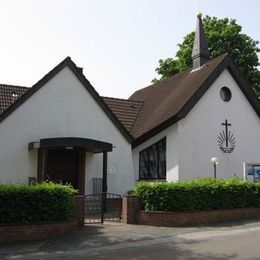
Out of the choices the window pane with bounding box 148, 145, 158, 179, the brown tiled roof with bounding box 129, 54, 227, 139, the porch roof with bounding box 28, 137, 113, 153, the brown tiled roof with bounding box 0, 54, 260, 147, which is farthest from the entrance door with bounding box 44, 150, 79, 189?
the window pane with bounding box 148, 145, 158, 179

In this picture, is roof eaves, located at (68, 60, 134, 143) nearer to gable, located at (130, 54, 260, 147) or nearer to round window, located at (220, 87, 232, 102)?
gable, located at (130, 54, 260, 147)

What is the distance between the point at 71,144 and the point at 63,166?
198 centimetres

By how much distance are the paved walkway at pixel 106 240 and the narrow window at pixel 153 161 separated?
27.8ft

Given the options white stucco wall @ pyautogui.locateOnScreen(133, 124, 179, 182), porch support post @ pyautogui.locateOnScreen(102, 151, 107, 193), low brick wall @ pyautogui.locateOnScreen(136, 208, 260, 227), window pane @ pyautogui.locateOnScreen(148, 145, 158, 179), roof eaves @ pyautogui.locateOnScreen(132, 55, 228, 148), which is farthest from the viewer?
window pane @ pyautogui.locateOnScreen(148, 145, 158, 179)

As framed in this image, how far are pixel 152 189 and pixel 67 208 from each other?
3437 mm

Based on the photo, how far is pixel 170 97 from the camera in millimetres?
25609

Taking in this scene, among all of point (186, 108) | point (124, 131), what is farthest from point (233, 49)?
point (124, 131)

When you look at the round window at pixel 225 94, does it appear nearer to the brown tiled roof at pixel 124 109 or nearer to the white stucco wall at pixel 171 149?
the white stucco wall at pixel 171 149

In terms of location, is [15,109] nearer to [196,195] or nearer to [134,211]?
[134,211]

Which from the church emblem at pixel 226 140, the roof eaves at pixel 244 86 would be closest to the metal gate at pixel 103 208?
the church emblem at pixel 226 140

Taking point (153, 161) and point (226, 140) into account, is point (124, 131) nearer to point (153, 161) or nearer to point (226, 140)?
point (153, 161)

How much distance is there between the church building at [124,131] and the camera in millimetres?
19734

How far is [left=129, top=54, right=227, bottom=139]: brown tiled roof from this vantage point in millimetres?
23375

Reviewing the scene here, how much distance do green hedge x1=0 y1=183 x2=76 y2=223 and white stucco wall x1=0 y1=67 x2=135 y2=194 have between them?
6254mm
